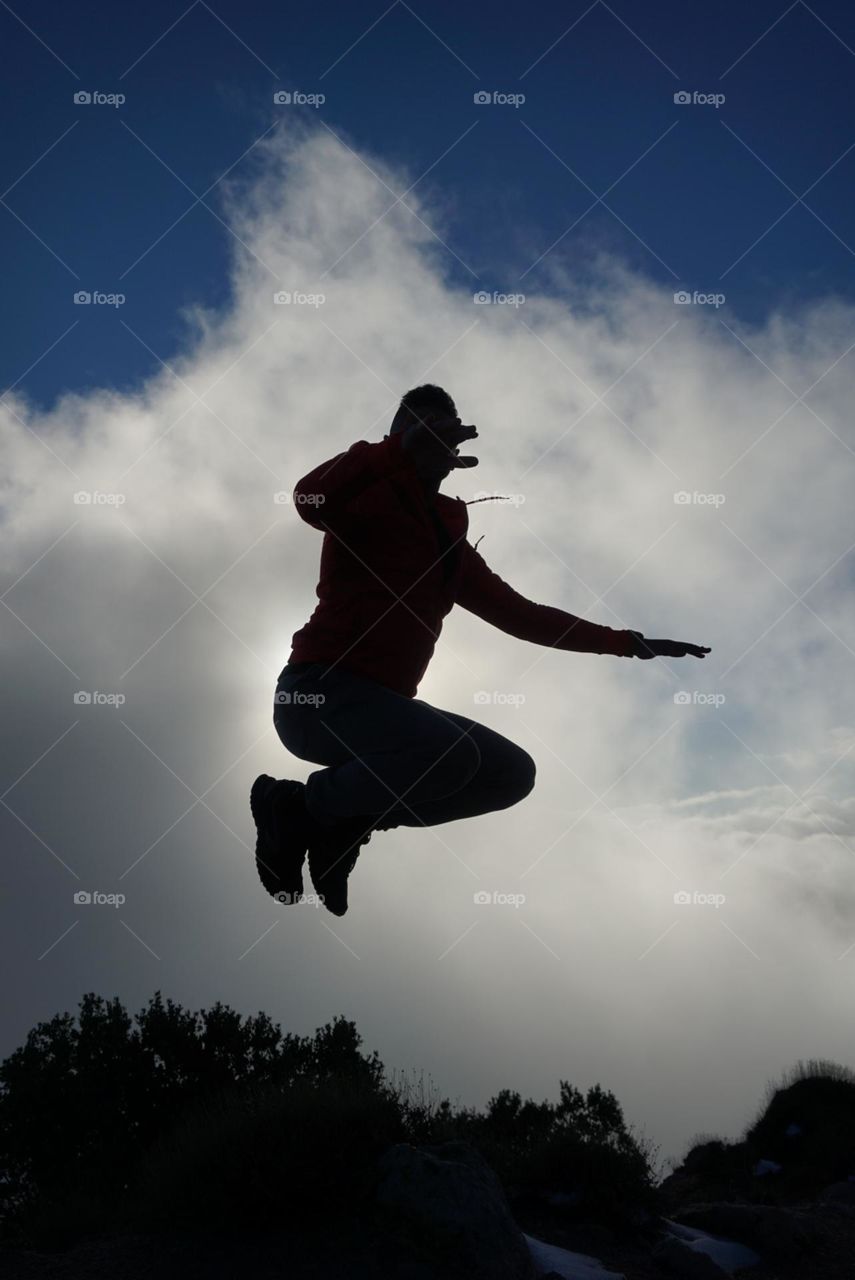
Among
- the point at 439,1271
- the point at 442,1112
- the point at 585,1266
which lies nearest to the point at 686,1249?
the point at 585,1266

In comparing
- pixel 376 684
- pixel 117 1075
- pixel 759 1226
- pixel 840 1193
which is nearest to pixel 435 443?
pixel 376 684

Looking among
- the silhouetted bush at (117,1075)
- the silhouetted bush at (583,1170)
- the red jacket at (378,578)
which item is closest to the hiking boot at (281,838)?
the red jacket at (378,578)

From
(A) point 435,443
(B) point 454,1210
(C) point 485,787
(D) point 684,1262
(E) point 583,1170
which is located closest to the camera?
(A) point 435,443

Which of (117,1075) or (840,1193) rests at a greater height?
(840,1193)

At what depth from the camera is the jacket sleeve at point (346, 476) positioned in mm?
4312

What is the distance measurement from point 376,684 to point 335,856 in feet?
3.55

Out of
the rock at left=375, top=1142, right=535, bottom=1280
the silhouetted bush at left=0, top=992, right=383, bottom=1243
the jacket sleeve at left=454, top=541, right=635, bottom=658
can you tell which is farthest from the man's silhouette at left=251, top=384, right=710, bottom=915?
the silhouetted bush at left=0, top=992, right=383, bottom=1243

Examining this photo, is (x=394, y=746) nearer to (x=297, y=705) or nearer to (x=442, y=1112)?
(x=297, y=705)

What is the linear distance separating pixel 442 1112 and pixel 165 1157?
2.39 meters

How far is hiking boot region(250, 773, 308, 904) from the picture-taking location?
4984mm

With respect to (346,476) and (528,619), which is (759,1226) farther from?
(346,476)

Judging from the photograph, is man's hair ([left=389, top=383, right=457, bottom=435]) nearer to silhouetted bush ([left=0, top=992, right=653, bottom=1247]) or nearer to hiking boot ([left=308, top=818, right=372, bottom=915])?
hiking boot ([left=308, top=818, right=372, bottom=915])

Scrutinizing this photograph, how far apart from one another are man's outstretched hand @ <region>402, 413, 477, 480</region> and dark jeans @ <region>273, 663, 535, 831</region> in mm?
1171

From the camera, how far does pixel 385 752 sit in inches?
179
